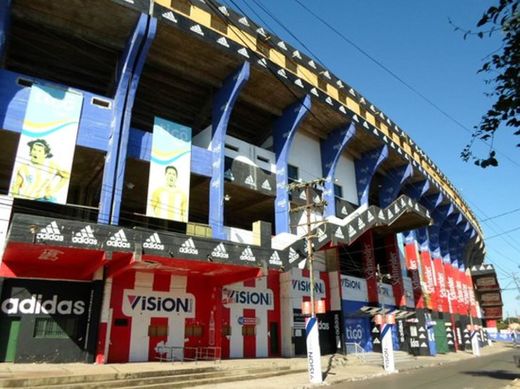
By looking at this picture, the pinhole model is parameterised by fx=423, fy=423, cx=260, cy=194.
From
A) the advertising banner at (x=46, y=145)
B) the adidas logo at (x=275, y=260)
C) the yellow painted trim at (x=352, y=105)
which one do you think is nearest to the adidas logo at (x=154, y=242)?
the advertising banner at (x=46, y=145)

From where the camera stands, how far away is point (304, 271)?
29.8m

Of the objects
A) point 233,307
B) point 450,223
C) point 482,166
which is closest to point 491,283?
point 450,223

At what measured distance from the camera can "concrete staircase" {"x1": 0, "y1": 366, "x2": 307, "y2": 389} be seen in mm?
13945

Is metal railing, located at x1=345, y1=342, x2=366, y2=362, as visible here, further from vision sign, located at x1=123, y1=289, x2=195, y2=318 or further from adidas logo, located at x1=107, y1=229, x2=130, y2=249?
adidas logo, located at x1=107, y1=229, x2=130, y2=249

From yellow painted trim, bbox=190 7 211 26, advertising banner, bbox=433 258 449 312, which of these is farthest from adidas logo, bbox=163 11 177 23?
advertising banner, bbox=433 258 449 312

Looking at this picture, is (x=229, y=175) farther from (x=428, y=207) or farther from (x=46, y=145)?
(x=428, y=207)

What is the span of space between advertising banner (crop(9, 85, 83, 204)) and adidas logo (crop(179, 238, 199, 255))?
235 inches

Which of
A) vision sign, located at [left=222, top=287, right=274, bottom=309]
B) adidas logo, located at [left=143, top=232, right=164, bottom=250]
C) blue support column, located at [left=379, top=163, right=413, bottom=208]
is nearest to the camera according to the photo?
adidas logo, located at [left=143, top=232, right=164, bottom=250]

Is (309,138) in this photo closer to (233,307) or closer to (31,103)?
(233,307)

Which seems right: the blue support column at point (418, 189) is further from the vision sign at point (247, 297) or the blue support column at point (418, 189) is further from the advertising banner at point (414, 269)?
the vision sign at point (247, 297)

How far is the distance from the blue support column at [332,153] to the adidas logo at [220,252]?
46.6 ft

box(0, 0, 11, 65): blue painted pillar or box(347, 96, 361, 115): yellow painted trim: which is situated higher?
box(347, 96, 361, 115): yellow painted trim

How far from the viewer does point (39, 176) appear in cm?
1911

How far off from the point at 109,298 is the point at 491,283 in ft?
223
